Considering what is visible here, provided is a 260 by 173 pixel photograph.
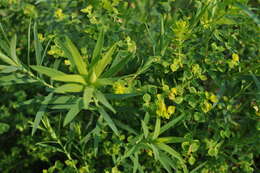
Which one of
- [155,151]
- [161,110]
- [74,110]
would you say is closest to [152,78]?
[161,110]

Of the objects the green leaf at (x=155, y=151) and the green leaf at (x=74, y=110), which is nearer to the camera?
the green leaf at (x=74, y=110)

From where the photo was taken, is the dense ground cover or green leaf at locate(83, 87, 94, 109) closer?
green leaf at locate(83, 87, 94, 109)

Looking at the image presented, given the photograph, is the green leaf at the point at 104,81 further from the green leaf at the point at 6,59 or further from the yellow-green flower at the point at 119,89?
the green leaf at the point at 6,59

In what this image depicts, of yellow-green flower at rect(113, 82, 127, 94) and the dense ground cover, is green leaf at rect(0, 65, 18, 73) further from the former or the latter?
Result: yellow-green flower at rect(113, 82, 127, 94)

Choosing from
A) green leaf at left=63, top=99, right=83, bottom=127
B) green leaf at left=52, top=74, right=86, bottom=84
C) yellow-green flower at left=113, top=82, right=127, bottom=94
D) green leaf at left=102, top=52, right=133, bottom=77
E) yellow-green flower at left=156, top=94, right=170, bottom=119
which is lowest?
yellow-green flower at left=156, top=94, right=170, bottom=119

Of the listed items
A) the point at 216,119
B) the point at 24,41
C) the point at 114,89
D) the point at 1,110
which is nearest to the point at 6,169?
the point at 1,110

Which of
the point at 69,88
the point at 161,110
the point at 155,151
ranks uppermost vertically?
the point at 69,88

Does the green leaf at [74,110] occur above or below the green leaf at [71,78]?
below

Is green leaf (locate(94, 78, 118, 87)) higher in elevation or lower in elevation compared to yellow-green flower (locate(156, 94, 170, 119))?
higher

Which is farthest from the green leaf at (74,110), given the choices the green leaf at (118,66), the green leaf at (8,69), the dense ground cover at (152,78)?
the green leaf at (8,69)

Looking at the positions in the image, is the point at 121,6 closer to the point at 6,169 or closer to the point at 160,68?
the point at 160,68

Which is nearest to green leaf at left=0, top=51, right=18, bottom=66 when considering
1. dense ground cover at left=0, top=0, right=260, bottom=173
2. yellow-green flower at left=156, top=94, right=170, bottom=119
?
dense ground cover at left=0, top=0, right=260, bottom=173

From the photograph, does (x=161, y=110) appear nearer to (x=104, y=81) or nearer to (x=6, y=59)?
(x=104, y=81)

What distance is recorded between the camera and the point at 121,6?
1.42 metres
